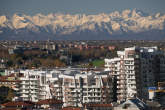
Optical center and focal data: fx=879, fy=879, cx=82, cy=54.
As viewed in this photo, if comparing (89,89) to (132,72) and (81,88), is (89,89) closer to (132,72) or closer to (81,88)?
(81,88)

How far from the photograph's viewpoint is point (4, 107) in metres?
Answer: 45.9

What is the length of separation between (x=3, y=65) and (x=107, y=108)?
2132 inches

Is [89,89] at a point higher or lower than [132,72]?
lower

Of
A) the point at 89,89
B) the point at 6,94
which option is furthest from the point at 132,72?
the point at 6,94

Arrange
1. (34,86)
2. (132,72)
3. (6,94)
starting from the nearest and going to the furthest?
(132,72) → (34,86) → (6,94)

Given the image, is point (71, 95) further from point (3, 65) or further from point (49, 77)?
point (3, 65)

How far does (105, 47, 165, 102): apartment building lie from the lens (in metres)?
52.9

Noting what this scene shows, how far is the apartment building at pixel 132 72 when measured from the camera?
52.9 metres

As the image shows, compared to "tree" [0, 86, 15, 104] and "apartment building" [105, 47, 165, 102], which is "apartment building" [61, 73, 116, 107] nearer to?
"apartment building" [105, 47, 165, 102]

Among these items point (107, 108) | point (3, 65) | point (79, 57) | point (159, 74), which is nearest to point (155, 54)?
point (159, 74)

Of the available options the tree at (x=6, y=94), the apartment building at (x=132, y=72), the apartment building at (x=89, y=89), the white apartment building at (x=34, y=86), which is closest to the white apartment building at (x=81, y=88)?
the apartment building at (x=89, y=89)

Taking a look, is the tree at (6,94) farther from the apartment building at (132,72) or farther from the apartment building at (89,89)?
the apartment building at (132,72)

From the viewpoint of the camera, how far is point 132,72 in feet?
177

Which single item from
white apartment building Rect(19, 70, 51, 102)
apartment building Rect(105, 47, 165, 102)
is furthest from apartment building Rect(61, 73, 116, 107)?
white apartment building Rect(19, 70, 51, 102)
